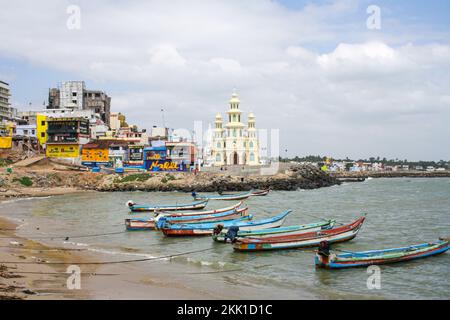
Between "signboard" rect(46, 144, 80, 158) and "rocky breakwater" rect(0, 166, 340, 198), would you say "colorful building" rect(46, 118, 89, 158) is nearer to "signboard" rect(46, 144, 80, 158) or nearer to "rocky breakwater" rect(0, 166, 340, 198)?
"signboard" rect(46, 144, 80, 158)

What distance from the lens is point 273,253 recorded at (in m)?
24.3

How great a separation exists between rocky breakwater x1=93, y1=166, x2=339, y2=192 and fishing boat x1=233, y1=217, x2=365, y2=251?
4253cm

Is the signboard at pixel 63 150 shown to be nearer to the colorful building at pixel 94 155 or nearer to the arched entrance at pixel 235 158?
the colorful building at pixel 94 155

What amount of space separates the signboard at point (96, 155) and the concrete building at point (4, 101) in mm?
30461

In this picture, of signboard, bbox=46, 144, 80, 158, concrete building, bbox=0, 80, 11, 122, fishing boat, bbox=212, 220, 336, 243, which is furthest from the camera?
concrete building, bbox=0, 80, 11, 122

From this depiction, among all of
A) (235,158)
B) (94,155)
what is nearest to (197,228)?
(94,155)

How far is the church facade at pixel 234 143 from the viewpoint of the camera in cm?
9500

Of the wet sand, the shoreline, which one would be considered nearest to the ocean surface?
the wet sand

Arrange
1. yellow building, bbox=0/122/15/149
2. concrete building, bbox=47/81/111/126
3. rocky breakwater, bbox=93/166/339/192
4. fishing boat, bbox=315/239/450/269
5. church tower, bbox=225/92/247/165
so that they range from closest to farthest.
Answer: fishing boat, bbox=315/239/450/269 < rocky breakwater, bbox=93/166/339/192 < yellow building, bbox=0/122/15/149 < church tower, bbox=225/92/247/165 < concrete building, bbox=47/81/111/126

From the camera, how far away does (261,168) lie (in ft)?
262

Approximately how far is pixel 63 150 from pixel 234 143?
32516mm

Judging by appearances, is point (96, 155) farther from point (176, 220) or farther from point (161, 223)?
point (161, 223)

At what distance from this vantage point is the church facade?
312 ft
